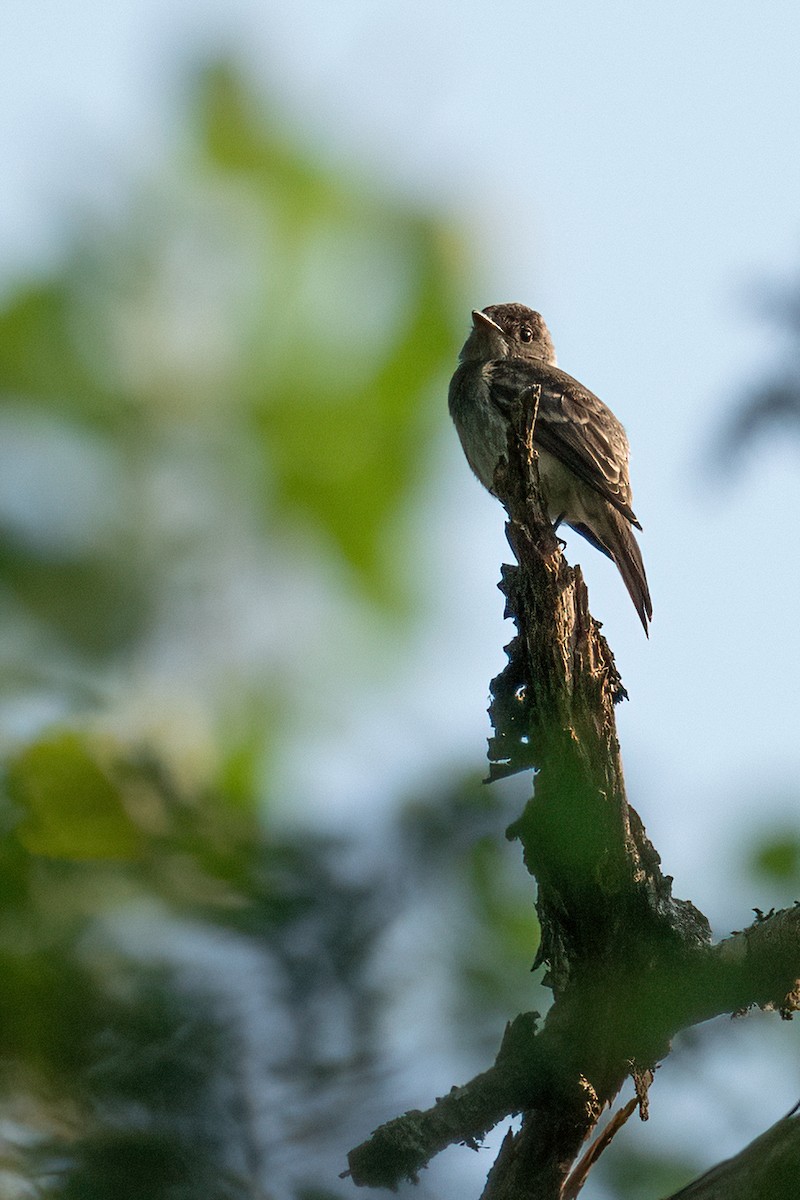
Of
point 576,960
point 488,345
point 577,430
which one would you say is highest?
point 488,345

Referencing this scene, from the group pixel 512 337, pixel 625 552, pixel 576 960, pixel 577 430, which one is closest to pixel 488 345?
pixel 512 337

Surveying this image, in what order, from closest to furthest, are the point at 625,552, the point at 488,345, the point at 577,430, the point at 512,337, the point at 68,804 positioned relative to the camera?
1. the point at 68,804
2. the point at 625,552
3. the point at 577,430
4. the point at 488,345
5. the point at 512,337

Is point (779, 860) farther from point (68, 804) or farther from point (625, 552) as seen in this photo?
point (625, 552)

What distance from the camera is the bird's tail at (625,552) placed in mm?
7441

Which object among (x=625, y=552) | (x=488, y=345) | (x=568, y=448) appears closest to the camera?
(x=625, y=552)

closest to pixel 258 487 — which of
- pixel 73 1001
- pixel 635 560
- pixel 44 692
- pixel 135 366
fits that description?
pixel 135 366

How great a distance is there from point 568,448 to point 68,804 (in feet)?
21.4

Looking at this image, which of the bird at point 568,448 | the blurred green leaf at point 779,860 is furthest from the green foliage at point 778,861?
the bird at point 568,448

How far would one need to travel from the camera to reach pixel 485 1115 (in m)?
3.42

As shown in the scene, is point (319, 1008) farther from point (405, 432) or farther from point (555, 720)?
point (555, 720)

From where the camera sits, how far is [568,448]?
26.0 feet

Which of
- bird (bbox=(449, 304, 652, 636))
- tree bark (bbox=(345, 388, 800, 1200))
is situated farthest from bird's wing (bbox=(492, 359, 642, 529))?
tree bark (bbox=(345, 388, 800, 1200))

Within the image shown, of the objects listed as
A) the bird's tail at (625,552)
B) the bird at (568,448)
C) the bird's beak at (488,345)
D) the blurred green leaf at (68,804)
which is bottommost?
the blurred green leaf at (68,804)

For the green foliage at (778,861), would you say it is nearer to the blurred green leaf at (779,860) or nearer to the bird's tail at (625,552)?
the blurred green leaf at (779,860)
